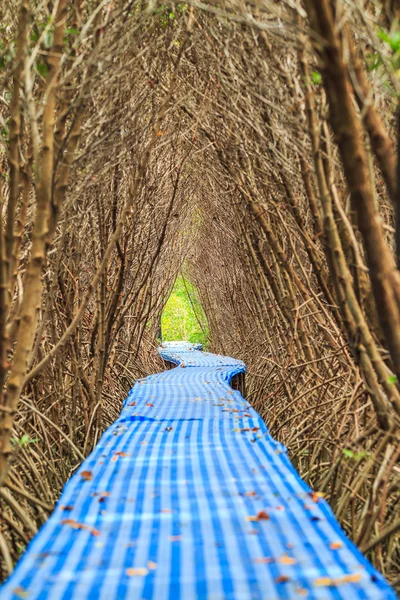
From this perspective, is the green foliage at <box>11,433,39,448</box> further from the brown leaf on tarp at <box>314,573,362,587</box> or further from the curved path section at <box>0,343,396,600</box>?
the brown leaf on tarp at <box>314,573,362,587</box>

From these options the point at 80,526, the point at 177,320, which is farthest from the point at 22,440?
the point at 177,320

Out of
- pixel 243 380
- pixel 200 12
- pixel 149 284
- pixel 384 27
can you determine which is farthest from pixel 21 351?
pixel 243 380

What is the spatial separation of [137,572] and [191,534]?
0.35 metres

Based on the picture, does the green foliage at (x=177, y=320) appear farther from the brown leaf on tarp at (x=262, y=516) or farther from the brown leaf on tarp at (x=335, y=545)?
the brown leaf on tarp at (x=335, y=545)

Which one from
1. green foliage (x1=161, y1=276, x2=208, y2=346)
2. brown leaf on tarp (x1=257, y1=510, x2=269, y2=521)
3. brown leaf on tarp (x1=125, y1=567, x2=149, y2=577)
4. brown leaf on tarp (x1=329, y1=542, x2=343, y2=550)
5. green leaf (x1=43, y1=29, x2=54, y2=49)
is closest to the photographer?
brown leaf on tarp (x1=125, y1=567, x2=149, y2=577)

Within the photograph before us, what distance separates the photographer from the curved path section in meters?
1.74

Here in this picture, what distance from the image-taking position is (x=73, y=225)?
4.52 m

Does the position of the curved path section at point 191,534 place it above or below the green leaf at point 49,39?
below

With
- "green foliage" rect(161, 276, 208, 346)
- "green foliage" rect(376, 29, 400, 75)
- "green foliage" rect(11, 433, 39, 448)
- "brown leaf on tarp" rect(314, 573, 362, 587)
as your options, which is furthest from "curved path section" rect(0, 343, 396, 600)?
"green foliage" rect(161, 276, 208, 346)

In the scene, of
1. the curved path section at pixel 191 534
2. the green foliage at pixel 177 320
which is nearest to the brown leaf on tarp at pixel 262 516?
the curved path section at pixel 191 534

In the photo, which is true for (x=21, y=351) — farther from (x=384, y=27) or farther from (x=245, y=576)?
(x=384, y=27)

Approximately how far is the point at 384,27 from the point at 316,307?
299 centimetres

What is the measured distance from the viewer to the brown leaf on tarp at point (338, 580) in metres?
1.73

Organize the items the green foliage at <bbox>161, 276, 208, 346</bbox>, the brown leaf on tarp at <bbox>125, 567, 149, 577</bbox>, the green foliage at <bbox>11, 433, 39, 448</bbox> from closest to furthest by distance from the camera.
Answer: the brown leaf on tarp at <bbox>125, 567, 149, 577</bbox> → the green foliage at <bbox>11, 433, 39, 448</bbox> → the green foliage at <bbox>161, 276, 208, 346</bbox>
